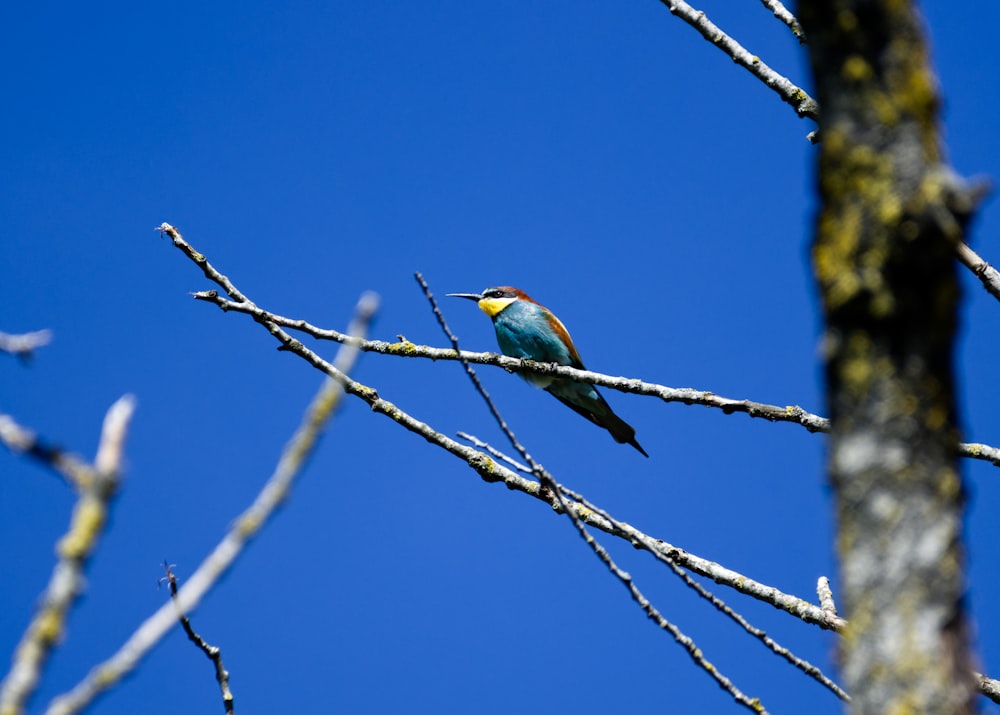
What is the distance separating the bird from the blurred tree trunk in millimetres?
6182

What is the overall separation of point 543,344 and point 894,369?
23.6ft

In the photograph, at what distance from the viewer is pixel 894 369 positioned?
107 cm

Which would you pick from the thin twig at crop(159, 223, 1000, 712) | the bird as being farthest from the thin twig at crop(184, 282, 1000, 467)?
the bird

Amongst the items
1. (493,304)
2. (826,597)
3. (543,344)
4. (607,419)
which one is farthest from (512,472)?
(493,304)

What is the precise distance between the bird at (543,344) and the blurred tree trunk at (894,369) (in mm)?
6182

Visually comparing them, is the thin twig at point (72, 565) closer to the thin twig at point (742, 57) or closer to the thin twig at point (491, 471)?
the thin twig at point (491, 471)

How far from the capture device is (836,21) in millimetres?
1131

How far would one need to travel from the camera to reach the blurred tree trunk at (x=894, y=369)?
3.45 ft

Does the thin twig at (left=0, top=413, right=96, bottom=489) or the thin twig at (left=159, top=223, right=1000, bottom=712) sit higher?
the thin twig at (left=159, top=223, right=1000, bottom=712)

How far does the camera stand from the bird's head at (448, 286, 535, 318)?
8.73 m

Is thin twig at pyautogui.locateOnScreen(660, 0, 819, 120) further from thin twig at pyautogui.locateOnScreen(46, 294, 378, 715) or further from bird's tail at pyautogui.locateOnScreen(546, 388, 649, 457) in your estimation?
bird's tail at pyautogui.locateOnScreen(546, 388, 649, 457)

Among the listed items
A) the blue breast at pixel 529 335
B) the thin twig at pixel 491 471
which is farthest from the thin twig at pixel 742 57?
the blue breast at pixel 529 335

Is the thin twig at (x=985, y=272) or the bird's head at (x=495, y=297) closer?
the thin twig at (x=985, y=272)

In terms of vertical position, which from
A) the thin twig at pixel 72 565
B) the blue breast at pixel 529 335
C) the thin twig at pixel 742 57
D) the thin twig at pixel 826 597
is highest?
the blue breast at pixel 529 335
